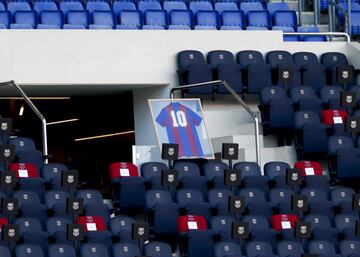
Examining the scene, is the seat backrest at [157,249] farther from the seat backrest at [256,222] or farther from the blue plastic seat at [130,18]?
the blue plastic seat at [130,18]

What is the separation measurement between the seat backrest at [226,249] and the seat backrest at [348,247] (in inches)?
55.6

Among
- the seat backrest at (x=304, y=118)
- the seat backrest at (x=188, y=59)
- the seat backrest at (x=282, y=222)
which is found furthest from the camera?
the seat backrest at (x=188, y=59)

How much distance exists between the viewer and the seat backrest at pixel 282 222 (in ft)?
67.3

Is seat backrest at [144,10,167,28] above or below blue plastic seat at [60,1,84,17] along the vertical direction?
below

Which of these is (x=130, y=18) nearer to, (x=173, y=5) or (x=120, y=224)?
(x=173, y=5)

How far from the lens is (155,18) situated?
24.8 metres

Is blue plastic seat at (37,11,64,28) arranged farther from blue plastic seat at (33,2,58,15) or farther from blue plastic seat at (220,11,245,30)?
blue plastic seat at (220,11,245,30)

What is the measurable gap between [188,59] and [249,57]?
0.92 m

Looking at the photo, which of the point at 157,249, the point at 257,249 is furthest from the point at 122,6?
the point at 157,249

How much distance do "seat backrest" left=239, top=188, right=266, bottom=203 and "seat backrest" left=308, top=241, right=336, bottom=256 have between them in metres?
1.11

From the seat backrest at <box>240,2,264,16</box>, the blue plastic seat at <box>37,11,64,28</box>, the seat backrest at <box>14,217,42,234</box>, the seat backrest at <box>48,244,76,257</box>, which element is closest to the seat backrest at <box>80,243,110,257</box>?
the seat backrest at <box>48,244,76,257</box>

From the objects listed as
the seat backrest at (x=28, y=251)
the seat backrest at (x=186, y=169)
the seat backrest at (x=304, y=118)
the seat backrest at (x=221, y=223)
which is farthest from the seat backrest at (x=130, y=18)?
the seat backrest at (x=28, y=251)

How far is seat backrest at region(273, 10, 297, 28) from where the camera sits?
25766mm

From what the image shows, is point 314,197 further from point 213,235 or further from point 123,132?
point 123,132
